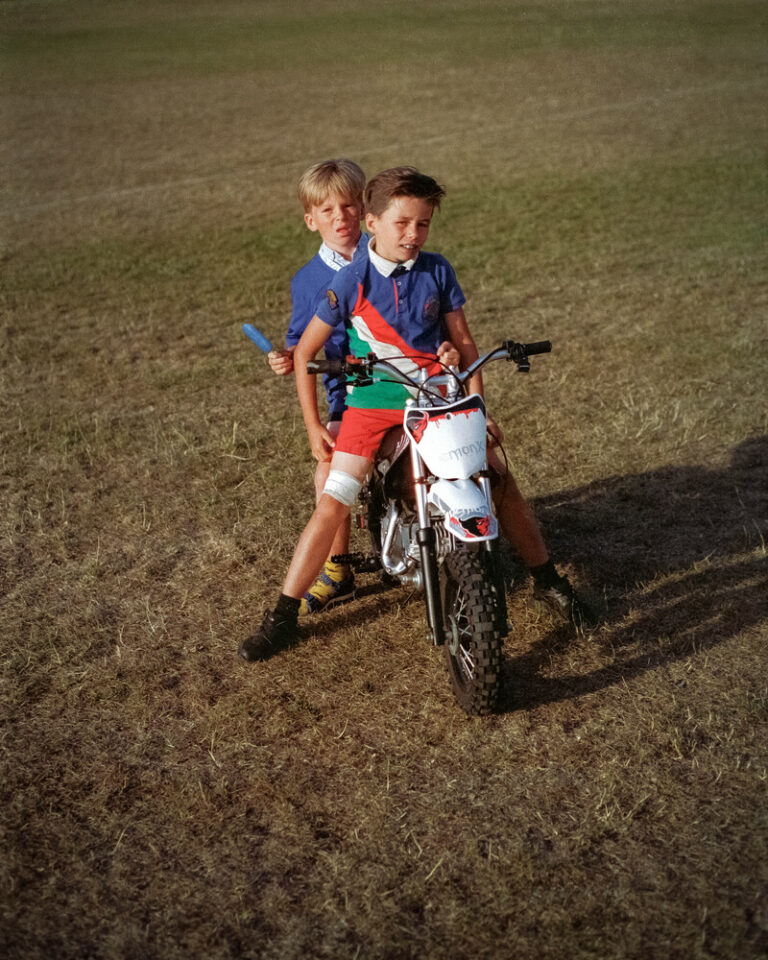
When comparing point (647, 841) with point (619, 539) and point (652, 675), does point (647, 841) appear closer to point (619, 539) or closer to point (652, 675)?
point (652, 675)

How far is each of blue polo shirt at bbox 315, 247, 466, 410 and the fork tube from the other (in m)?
0.41

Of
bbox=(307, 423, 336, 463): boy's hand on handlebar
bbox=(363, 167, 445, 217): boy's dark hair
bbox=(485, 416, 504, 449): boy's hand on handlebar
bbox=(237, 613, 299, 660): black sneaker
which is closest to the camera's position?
bbox=(363, 167, 445, 217): boy's dark hair

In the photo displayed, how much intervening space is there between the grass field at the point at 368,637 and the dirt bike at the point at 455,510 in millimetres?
252

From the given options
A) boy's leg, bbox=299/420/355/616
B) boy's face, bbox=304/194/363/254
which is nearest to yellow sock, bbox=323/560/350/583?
boy's leg, bbox=299/420/355/616

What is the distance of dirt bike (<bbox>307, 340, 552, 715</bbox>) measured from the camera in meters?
3.97

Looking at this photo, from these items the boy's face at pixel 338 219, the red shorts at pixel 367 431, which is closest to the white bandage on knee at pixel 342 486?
the red shorts at pixel 367 431

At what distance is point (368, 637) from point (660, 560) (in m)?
1.67

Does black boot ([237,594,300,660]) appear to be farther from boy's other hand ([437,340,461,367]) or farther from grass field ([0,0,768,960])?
boy's other hand ([437,340,461,367])

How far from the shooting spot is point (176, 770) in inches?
159

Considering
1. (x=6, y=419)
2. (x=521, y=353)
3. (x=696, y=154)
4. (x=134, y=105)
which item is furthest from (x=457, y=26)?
(x=521, y=353)

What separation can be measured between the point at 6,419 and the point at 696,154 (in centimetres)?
1353

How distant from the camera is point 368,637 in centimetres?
490

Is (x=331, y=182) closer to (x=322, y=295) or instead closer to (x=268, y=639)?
(x=322, y=295)

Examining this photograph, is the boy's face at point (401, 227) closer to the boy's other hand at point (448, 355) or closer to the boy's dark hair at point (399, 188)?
the boy's dark hair at point (399, 188)
